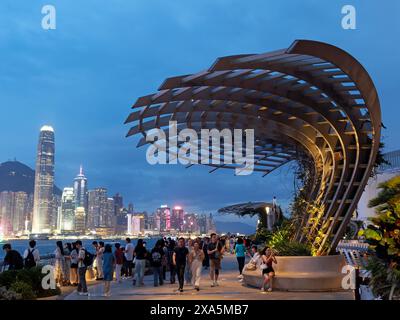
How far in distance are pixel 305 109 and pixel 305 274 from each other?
6.17m

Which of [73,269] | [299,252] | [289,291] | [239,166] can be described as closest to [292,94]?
[299,252]

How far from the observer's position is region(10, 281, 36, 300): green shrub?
1128 centimetres

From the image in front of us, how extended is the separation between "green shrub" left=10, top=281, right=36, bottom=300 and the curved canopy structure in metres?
6.08

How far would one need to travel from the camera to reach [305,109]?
1722cm

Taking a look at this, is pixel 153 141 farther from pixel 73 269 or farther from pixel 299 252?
pixel 299 252

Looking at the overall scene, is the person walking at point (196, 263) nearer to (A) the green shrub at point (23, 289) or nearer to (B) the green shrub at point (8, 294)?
(A) the green shrub at point (23, 289)

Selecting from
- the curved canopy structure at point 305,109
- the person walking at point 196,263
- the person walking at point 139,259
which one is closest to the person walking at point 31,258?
the person walking at point 139,259

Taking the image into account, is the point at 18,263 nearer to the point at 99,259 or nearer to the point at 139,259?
the point at 139,259

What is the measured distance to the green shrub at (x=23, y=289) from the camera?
11.3 m

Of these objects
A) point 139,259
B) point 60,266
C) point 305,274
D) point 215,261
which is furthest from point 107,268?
point 305,274

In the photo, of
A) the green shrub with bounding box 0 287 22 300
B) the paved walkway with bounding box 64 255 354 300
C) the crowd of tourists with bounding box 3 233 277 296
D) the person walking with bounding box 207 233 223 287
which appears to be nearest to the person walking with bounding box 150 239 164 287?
the crowd of tourists with bounding box 3 233 277 296
